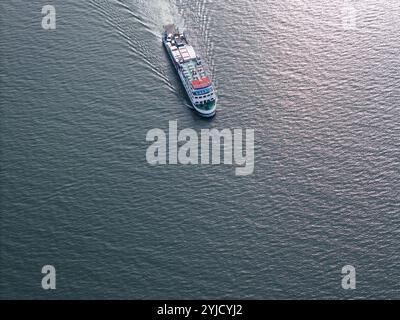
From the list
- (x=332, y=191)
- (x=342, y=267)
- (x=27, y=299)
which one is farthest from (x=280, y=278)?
(x=27, y=299)

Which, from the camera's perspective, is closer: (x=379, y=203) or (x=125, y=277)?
(x=125, y=277)

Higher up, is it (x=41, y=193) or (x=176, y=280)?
(x=41, y=193)

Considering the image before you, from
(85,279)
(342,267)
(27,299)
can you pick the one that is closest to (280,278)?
(342,267)

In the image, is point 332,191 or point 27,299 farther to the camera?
point 332,191
